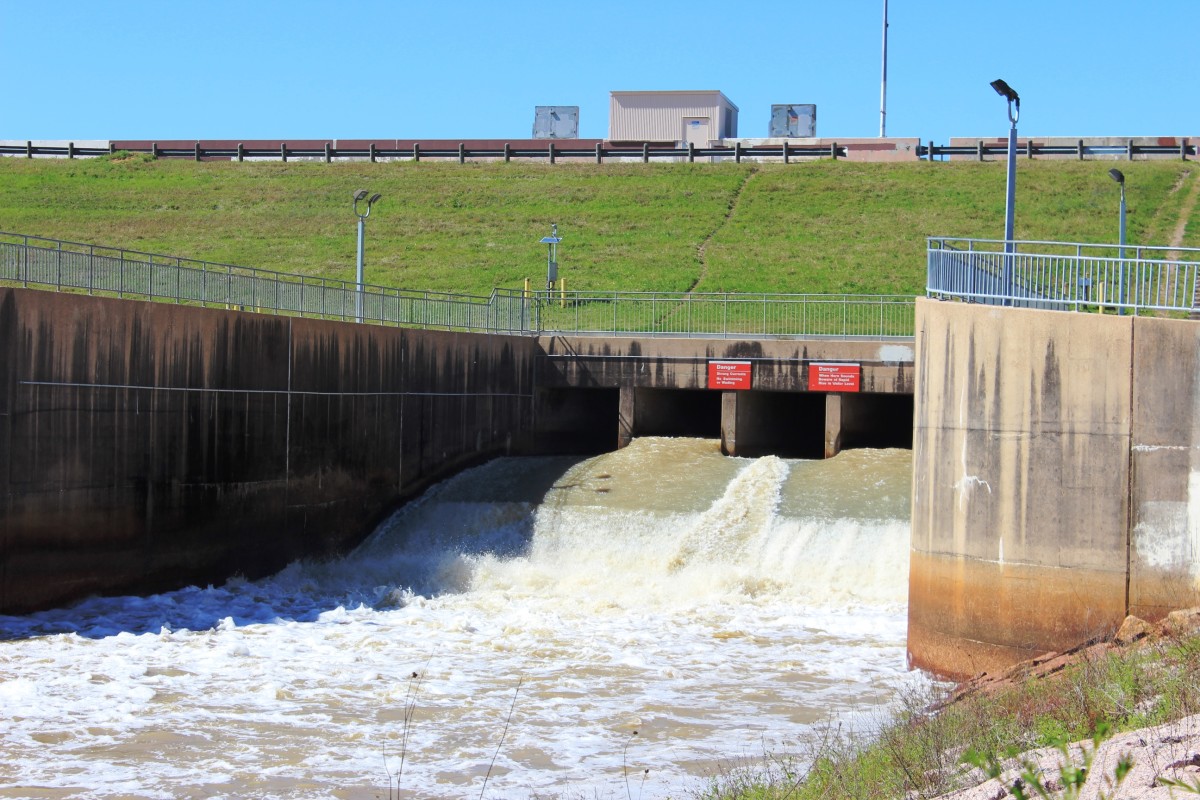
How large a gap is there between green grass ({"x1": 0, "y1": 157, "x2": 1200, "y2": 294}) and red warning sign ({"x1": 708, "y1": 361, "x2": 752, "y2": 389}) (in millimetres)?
13755

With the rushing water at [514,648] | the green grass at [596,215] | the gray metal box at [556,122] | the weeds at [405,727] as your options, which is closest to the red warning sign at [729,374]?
the rushing water at [514,648]

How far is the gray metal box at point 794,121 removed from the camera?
73.1m

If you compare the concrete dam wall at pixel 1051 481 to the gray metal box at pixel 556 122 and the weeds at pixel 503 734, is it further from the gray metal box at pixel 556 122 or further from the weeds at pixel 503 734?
the gray metal box at pixel 556 122

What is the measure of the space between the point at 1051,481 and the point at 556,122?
63748mm

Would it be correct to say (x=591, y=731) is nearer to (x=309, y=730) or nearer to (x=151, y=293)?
(x=309, y=730)

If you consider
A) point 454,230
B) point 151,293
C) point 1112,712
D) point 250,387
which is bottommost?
point 1112,712

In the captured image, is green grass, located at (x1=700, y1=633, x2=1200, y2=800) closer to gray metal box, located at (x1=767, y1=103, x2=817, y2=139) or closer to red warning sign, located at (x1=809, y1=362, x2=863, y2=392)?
red warning sign, located at (x1=809, y1=362, x2=863, y2=392)

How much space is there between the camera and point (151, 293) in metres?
21.3

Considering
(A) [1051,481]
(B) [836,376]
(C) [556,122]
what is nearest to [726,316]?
(B) [836,376]

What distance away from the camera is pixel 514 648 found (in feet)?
59.5

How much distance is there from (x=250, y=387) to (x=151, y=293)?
2298 millimetres

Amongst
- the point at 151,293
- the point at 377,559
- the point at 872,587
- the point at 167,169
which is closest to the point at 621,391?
the point at 377,559

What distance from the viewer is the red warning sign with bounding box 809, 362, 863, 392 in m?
29.2

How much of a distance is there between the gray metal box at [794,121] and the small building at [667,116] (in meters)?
3.41
